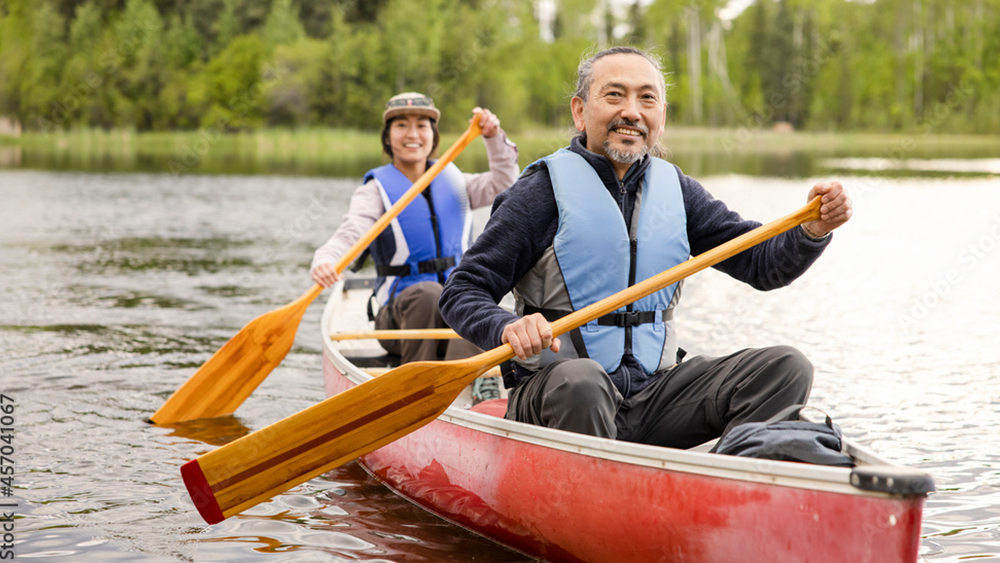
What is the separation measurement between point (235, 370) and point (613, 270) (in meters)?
2.62

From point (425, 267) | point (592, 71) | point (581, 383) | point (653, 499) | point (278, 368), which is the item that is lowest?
point (278, 368)

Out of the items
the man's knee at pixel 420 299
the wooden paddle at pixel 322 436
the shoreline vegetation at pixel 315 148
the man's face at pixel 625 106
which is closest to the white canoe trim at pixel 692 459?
the wooden paddle at pixel 322 436

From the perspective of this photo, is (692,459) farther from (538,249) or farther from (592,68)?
(592,68)

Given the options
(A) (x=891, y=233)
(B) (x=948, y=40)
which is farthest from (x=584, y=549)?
(B) (x=948, y=40)

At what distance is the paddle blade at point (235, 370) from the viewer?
4562mm

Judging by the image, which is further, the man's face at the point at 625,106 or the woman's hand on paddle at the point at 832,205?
the man's face at the point at 625,106

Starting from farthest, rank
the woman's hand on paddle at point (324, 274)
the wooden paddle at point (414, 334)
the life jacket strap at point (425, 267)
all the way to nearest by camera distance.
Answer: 1. the life jacket strap at point (425, 267)
2. the woman's hand on paddle at point (324, 274)
3. the wooden paddle at point (414, 334)

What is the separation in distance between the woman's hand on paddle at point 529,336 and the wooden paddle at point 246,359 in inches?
90.5

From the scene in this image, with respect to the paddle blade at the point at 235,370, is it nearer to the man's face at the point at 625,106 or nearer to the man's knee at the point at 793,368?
the man's face at the point at 625,106

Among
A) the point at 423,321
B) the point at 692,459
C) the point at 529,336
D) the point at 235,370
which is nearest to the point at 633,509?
the point at 692,459

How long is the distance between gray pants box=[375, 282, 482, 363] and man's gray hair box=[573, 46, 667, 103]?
152 centimetres

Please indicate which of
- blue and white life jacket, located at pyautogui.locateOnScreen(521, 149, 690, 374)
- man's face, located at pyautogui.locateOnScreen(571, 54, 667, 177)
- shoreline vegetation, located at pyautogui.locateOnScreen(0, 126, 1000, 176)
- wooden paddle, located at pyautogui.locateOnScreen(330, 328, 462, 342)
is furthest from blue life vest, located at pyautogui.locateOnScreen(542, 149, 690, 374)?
shoreline vegetation, located at pyautogui.locateOnScreen(0, 126, 1000, 176)

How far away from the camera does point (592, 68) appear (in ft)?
9.11

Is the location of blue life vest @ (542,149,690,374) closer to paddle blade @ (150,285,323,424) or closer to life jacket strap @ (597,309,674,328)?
life jacket strap @ (597,309,674,328)
